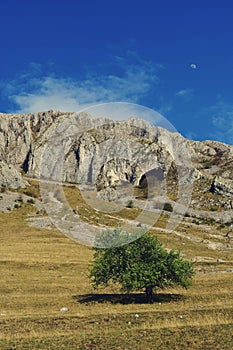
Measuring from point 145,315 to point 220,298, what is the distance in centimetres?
1191

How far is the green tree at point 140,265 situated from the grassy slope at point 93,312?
6.60ft

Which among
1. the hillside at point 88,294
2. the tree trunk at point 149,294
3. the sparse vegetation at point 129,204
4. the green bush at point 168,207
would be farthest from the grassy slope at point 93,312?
the sparse vegetation at point 129,204

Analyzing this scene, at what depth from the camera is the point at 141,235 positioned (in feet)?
127

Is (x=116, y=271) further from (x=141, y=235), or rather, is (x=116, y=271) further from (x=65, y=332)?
(x=65, y=332)

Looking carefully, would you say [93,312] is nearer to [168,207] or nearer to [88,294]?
[88,294]

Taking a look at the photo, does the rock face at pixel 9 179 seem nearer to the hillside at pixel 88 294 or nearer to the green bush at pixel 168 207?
the hillside at pixel 88 294

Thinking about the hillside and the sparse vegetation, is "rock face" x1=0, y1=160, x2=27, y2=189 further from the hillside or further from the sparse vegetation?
the hillside

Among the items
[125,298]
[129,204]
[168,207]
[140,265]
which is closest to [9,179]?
[129,204]

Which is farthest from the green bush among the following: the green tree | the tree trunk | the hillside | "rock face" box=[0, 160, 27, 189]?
the tree trunk

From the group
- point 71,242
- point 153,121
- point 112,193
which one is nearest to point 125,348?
point 153,121

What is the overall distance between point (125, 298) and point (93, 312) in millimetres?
8049

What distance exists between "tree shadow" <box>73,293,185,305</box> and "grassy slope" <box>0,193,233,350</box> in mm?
100

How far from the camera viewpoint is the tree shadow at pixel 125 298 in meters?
37.3

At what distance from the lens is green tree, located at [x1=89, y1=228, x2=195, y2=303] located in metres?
35.5
